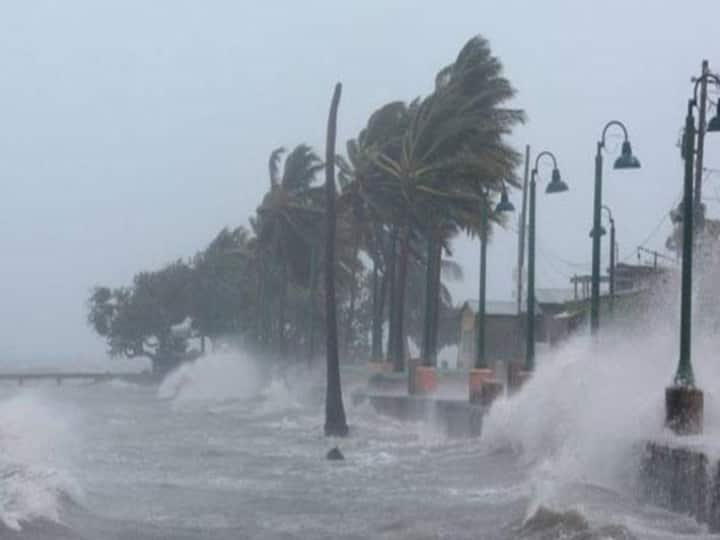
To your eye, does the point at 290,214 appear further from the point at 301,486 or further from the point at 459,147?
the point at 301,486

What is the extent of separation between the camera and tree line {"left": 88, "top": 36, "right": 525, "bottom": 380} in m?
50.8

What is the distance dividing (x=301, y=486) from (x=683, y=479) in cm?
868

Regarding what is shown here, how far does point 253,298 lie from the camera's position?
102938 mm

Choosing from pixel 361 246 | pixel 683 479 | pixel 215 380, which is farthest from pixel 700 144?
pixel 215 380

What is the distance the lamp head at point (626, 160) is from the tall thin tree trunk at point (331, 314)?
14.6 meters

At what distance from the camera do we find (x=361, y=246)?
227 feet

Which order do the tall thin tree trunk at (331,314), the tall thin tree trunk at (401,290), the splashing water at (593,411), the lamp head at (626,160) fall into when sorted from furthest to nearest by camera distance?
the tall thin tree trunk at (401,290)
the tall thin tree trunk at (331,314)
the lamp head at (626,160)
the splashing water at (593,411)

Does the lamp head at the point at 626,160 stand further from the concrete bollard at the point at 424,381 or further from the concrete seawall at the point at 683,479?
the concrete bollard at the point at 424,381

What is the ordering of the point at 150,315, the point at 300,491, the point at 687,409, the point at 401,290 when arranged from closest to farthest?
1. the point at 687,409
2. the point at 300,491
3. the point at 401,290
4. the point at 150,315

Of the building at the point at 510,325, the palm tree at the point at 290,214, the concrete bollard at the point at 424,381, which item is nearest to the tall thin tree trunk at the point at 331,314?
the concrete bollard at the point at 424,381

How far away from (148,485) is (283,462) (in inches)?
238

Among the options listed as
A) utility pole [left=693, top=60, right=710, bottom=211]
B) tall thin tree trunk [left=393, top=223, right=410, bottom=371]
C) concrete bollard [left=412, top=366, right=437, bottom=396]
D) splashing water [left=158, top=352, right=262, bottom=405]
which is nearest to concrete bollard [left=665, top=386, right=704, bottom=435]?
utility pole [left=693, top=60, right=710, bottom=211]

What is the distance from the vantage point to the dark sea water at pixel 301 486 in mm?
16844

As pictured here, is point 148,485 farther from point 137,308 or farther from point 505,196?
point 137,308
